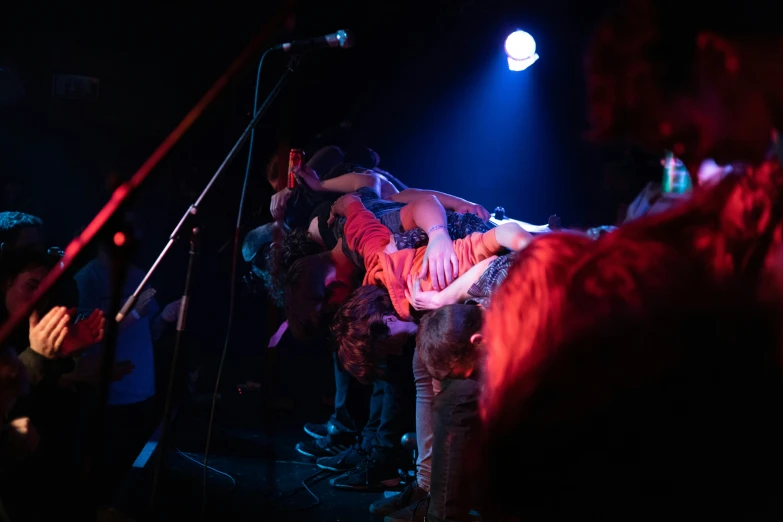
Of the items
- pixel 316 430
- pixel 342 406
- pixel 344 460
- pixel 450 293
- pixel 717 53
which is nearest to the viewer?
pixel 717 53

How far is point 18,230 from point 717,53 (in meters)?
4.11

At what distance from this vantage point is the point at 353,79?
5828mm

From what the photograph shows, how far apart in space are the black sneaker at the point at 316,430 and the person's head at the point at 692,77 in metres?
4.34

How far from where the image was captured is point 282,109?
6078mm

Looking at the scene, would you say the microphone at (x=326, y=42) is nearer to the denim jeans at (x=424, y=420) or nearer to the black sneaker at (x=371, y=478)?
the denim jeans at (x=424, y=420)

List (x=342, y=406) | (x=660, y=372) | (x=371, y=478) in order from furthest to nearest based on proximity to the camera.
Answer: (x=342, y=406), (x=371, y=478), (x=660, y=372)

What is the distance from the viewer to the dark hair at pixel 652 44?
4.11ft

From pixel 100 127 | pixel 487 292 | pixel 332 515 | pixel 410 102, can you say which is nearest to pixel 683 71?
pixel 487 292

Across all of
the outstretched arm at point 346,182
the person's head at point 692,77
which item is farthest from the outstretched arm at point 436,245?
the person's head at point 692,77

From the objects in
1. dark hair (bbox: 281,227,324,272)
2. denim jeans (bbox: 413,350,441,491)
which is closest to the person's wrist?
denim jeans (bbox: 413,350,441,491)

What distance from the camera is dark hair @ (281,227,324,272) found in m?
4.90

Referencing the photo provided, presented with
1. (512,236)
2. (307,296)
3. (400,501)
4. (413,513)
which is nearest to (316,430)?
(307,296)

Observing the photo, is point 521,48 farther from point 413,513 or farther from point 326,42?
point 413,513

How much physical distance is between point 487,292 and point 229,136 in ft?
13.8
